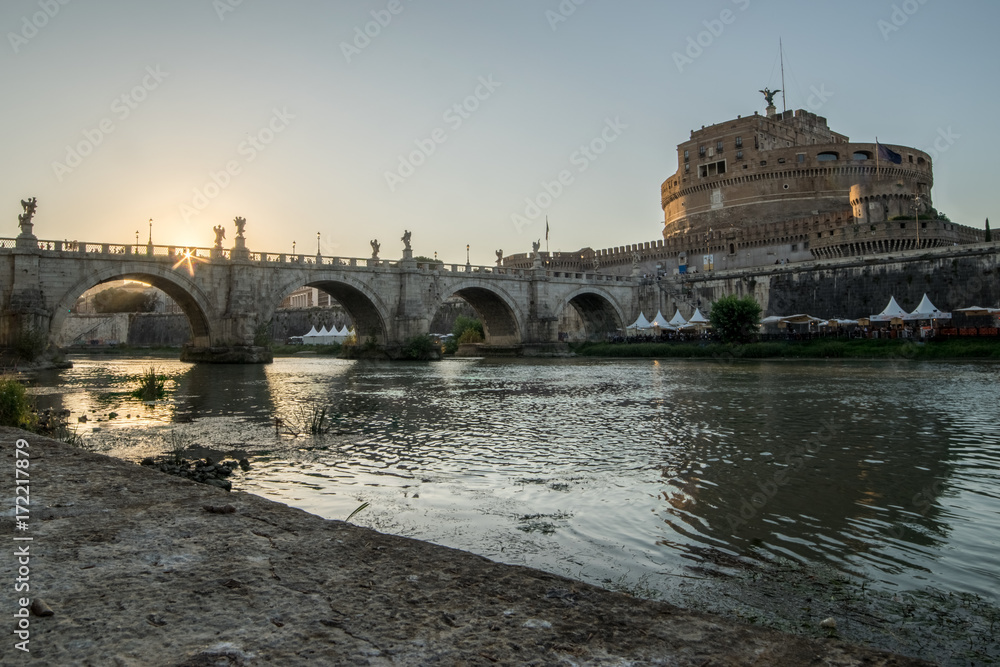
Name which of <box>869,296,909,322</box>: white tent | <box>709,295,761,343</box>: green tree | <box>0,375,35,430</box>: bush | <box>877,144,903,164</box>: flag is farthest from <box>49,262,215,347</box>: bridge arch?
<box>877,144,903,164</box>: flag

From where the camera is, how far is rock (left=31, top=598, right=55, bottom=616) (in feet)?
9.80

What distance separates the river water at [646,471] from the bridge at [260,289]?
17.9 metres

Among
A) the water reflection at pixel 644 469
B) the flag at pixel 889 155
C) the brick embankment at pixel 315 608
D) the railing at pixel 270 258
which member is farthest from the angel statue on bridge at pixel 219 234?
the flag at pixel 889 155

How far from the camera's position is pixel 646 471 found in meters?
8.64

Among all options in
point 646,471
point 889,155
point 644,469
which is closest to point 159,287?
point 644,469

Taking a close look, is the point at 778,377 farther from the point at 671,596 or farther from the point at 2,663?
the point at 2,663

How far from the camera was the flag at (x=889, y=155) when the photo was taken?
6266 cm

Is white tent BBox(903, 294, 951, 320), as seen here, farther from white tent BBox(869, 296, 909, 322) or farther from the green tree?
the green tree

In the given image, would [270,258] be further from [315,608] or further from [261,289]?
[315,608]

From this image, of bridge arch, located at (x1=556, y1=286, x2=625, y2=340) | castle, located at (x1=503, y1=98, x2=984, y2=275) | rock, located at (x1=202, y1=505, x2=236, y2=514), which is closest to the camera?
rock, located at (x1=202, y1=505, x2=236, y2=514)

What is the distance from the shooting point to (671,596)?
4.35 meters

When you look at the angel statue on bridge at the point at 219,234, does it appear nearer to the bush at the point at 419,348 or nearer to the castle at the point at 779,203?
the bush at the point at 419,348

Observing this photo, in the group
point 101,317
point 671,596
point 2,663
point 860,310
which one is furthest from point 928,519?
point 101,317

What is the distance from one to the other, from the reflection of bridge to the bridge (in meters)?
0.06
